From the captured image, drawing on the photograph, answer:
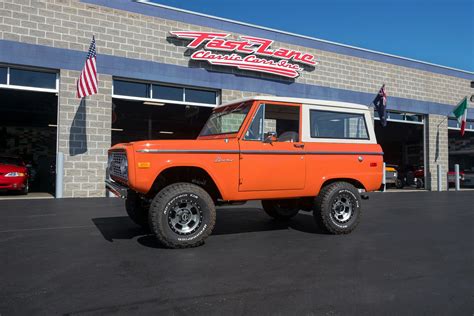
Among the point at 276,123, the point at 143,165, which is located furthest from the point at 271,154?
the point at 143,165

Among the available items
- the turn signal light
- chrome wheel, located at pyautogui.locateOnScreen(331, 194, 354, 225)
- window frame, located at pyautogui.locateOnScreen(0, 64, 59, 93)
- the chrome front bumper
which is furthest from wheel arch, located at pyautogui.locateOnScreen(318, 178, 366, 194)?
window frame, located at pyautogui.locateOnScreen(0, 64, 59, 93)

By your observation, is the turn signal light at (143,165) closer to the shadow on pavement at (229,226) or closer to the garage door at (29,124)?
the shadow on pavement at (229,226)

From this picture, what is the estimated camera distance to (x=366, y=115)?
22.1 ft

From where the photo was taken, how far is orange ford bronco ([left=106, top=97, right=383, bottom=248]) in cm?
507

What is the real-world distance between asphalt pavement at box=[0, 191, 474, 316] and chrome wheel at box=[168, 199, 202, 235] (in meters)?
0.31

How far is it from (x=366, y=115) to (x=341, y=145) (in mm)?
855

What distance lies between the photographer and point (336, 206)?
6.28 m

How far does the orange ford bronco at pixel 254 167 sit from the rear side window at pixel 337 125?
0.02 meters

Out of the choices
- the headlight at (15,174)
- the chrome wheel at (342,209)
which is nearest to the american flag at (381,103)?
the chrome wheel at (342,209)

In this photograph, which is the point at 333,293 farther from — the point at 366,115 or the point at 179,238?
the point at 366,115

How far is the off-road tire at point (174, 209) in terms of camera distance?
4996 millimetres

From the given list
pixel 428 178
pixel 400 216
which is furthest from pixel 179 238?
pixel 428 178

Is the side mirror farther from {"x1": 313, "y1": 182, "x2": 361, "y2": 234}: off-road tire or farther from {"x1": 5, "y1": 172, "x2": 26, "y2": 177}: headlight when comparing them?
{"x1": 5, "y1": 172, "x2": 26, "y2": 177}: headlight

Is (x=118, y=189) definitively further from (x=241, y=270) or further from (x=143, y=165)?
(x=241, y=270)
